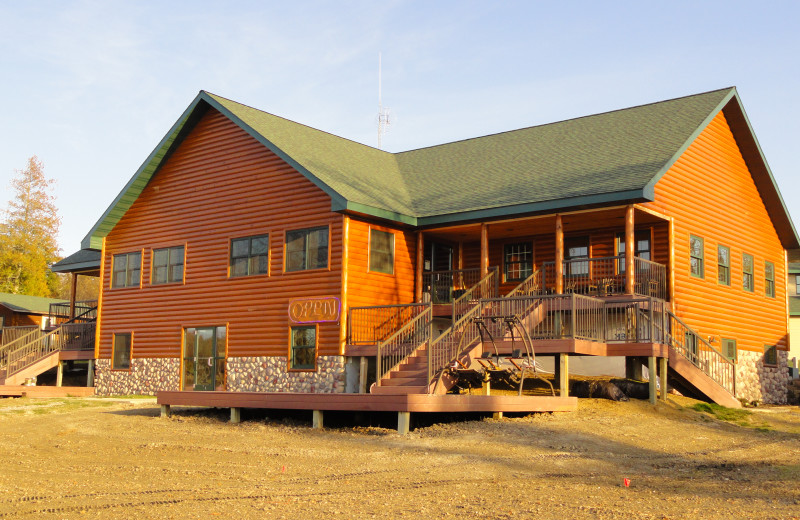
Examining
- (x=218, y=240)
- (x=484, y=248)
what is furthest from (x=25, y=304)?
(x=484, y=248)

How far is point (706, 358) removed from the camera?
76.0 ft

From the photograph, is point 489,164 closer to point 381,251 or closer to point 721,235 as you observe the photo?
point 381,251

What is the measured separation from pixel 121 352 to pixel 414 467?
61.8ft

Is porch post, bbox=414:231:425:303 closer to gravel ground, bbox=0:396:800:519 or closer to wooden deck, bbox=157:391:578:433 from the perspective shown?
gravel ground, bbox=0:396:800:519

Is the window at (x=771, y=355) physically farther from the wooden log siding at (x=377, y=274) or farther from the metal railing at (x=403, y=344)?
the metal railing at (x=403, y=344)

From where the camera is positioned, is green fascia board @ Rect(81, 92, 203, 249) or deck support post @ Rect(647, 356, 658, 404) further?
green fascia board @ Rect(81, 92, 203, 249)

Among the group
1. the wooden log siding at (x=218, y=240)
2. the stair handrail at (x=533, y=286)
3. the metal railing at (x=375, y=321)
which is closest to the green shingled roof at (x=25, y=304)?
the wooden log siding at (x=218, y=240)

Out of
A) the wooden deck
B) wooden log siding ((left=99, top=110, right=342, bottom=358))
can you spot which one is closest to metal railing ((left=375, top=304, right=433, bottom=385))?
wooden log siding ((left=99, top=110, right=342, bottom=358))

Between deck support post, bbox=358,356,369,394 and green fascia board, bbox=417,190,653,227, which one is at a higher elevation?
green fascia board, bbox=417,190,653,227

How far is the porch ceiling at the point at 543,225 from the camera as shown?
21.9m

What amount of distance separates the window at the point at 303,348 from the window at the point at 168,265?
5.34m

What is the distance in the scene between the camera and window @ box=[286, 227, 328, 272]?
23.0 meters

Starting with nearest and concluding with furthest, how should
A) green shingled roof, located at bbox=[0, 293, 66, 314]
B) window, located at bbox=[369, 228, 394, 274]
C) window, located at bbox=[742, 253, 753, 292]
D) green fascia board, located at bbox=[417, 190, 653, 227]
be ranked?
green fascia board, located at bbox=[417, 190, 653, 227], window, located at bbox=[369, 228, 394, 274], window, located at bbox=[742, 253, 753, 292], green shingled roof, located at bbox=[0, 293, 66, 314]

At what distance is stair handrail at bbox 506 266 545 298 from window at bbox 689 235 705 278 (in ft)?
13.2
